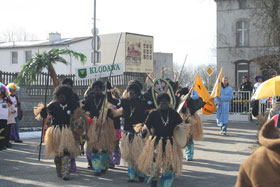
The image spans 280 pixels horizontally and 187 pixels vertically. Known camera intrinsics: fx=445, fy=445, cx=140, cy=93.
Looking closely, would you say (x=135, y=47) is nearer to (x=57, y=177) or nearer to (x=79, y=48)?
(x=79, y=48)

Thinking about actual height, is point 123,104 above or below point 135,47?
below

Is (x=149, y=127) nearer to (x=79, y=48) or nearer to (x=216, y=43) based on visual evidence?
(x=216, y=43)

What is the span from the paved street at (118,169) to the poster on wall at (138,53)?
35.2 m

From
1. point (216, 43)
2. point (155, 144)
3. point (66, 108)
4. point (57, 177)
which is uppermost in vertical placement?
point (216, 43)

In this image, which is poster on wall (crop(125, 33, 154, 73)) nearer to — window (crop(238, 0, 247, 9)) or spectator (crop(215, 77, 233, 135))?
window (crop(238, 0, 247, 9))

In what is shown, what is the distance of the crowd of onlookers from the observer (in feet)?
36.9

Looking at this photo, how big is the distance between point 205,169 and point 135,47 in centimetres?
4048

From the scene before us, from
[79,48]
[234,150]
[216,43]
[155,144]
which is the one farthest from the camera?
[79,48]

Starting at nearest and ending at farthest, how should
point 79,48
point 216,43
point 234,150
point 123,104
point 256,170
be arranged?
1. point 256,170
2. point 123,104
3. point 234,150
4. point 216,43
5. point 79,48

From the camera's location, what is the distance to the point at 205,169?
9375 mm

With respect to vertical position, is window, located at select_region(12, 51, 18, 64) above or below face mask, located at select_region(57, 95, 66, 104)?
above

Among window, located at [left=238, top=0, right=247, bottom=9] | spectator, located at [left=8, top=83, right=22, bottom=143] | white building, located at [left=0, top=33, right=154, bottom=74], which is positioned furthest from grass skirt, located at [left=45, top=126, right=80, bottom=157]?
white building, located at [left=0, top=33, right=154, bottom=74]

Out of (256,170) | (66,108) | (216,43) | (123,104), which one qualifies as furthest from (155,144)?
(216,43)

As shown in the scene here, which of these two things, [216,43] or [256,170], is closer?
[256,170]
